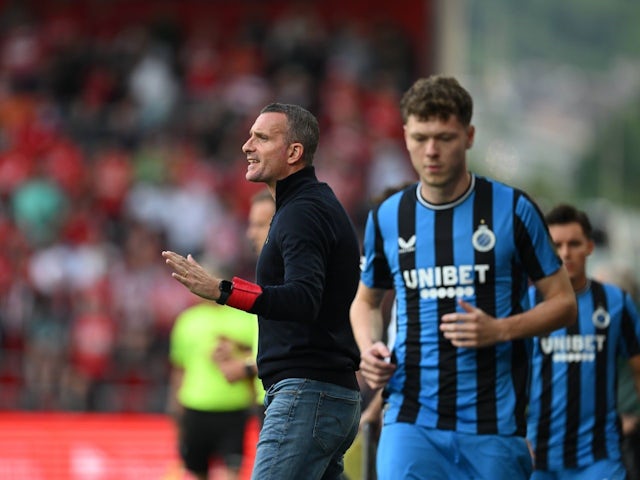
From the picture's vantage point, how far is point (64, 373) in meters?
15.9

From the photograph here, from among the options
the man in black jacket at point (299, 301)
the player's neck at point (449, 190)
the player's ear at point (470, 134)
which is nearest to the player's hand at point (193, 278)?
the man in black jacket at point (299, 301)

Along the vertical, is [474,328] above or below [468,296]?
below

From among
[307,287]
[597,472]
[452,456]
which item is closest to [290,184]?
[307,287]

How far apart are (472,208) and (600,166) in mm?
13500

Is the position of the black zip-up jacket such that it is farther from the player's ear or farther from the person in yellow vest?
the person in yellow vest

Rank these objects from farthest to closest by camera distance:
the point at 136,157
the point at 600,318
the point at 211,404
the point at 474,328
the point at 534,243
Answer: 1. the point at 136,157
2. the point at 211,404
3. the point at 600,318
4. the point at 534,243
5. the point at 474,328

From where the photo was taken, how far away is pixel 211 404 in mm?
10359

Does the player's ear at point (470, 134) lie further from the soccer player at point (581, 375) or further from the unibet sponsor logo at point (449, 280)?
the soccer player at point (581, 375)

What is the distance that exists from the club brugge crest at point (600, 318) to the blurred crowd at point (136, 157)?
919 cm

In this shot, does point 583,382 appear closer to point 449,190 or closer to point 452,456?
point 452,456

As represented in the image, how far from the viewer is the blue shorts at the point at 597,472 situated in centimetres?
646

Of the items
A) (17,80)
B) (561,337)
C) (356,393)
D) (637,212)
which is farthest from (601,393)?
(17,80)

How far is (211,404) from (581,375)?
4.35 m

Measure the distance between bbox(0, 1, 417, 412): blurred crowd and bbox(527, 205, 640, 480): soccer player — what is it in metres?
9.11
